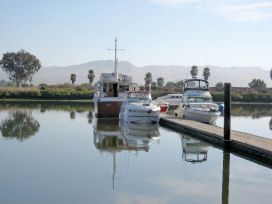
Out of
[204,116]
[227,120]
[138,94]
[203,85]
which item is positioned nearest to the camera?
[227,120]

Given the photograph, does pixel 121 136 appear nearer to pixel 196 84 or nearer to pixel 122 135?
pixel 122 135

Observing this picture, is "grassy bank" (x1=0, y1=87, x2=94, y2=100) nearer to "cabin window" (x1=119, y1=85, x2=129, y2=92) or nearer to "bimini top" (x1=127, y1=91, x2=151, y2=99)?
"cabin window" (x1=119, y1=85, x2=129, y2=92)

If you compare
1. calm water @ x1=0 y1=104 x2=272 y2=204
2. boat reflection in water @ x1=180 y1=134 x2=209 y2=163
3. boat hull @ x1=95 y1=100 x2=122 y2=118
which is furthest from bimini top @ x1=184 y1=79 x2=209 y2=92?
boat reflection in water @ x1=180 y1=134 x2=209 y2=163

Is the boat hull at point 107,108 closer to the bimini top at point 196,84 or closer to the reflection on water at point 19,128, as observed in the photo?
the reflection on water at point 19,128

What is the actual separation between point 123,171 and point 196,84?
2551cm

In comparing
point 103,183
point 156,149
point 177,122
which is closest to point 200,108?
point 177,122

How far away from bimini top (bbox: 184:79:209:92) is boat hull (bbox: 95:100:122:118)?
5.80 meters

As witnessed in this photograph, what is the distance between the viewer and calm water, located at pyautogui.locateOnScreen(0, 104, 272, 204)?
13961 mm

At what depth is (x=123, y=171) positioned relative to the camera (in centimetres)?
1744

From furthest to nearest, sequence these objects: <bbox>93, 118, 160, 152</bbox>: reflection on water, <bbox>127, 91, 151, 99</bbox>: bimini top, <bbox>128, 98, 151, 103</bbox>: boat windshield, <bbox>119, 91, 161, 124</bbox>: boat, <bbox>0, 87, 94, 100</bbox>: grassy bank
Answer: <bbox>0, 87, 94, 100</bbox>: grassy bank, <bbox>127, 91, 151, 99</bbox>: bimini top, <bbox>128, 98, 151, 103</bbox>: boat windshield, <bbox>119, 91, 161, 124</bbox>: boat, <bbox>93, 118, 160, 152</bbox>: reflection on water

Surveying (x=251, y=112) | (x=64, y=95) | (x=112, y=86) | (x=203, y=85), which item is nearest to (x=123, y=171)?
(x=112, y=86)

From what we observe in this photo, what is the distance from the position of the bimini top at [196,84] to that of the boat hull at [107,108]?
5.80 m

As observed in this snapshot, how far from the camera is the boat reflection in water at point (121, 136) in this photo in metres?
23.4

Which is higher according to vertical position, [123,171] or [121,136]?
[121,136]
